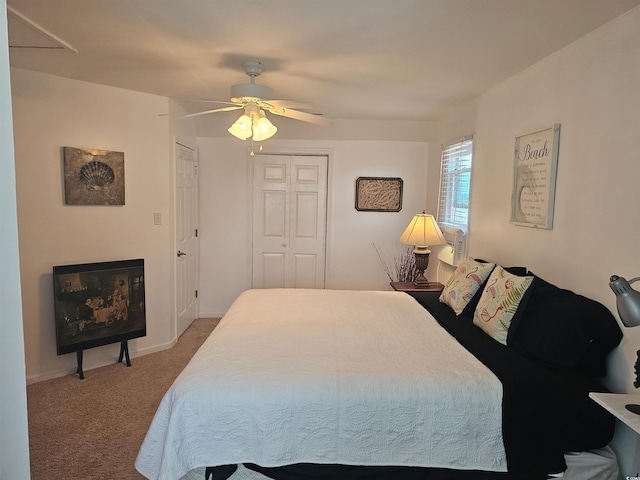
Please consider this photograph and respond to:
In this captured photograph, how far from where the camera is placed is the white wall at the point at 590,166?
1.75 m

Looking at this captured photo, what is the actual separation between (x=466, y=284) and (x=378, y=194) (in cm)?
222

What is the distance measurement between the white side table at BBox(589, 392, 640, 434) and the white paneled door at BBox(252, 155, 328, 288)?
11.3 feet

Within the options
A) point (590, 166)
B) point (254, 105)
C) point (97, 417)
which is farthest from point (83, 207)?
point (590, 166)

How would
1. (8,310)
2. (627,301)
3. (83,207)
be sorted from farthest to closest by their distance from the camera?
(83,207), (627,301), (8,310)

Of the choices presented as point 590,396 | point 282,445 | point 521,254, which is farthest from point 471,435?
point 521,254

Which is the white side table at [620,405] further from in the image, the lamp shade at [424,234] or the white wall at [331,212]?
the white wall at [331,212]

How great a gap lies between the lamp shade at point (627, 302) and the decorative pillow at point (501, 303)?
0.74 m

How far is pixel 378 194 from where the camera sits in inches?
183

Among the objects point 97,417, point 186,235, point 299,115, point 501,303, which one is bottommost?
point 97,417

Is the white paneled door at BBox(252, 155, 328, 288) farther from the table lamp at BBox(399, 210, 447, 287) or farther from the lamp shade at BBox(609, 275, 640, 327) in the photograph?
the lamp shade at BBox(609, 275, 640, 327)

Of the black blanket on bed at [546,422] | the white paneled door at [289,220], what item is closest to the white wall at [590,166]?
the black blanket on bed at [546,422]

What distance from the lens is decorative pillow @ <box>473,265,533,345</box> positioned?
6.78 feet

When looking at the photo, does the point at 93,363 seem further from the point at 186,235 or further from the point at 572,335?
the point at 572,335

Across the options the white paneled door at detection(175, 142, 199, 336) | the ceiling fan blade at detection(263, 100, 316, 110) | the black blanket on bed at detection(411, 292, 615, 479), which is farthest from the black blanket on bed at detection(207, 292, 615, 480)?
the white paneled door at detection(175, 142, 199, 336)
